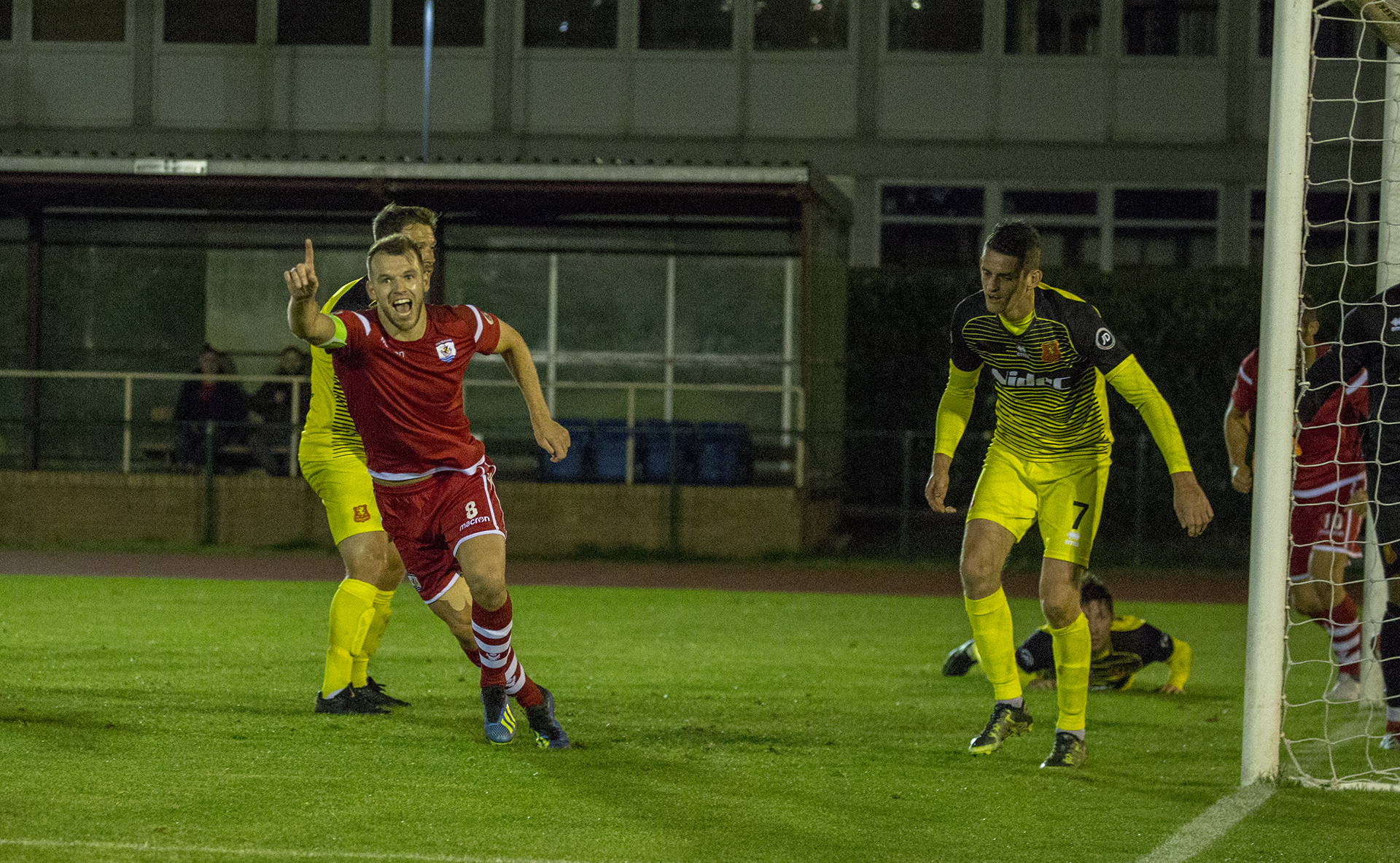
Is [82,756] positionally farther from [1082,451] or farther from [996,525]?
[1082,451]

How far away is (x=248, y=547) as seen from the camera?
15.6 metres

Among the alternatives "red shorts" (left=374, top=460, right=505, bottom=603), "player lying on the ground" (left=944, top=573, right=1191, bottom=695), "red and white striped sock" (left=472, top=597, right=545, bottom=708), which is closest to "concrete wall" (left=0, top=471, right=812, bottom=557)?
"player lying on the ground" (left=944, top=573, right=1191, bottom=695)

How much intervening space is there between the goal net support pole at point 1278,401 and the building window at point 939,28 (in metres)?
18.1

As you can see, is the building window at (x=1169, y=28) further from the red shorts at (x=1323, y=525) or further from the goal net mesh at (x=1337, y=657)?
the red shorts at (x=1323, y=525)

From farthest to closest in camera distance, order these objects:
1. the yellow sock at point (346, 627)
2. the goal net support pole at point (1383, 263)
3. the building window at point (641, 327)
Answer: the building window at point (641, 327) → the goal net support pole at point (1383, 263) → the yellow sock at point (346, 627)

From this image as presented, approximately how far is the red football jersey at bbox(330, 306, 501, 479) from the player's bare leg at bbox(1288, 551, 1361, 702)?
4.20m

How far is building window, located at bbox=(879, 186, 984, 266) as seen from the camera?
914 inches

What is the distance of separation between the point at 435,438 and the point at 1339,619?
4.62 metres

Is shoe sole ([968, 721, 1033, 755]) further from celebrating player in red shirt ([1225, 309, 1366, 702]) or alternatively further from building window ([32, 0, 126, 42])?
building window ([32, 0, 126, 42])

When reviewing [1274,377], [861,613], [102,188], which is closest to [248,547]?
[102,188]

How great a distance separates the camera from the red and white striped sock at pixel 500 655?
5.69 m

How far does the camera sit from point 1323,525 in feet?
24.5

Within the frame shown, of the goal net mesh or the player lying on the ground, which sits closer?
the goal net mesh

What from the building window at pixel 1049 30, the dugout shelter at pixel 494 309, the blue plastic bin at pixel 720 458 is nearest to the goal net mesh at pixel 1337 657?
the blue plastic bin at pixel 720 458
